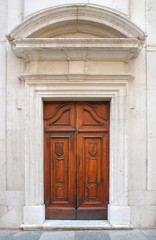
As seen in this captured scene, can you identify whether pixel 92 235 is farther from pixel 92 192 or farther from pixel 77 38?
pixel 77 38

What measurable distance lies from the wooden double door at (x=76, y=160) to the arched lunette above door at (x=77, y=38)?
104cm

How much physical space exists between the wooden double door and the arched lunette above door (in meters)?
1.04

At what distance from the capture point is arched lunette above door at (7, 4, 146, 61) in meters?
3.54

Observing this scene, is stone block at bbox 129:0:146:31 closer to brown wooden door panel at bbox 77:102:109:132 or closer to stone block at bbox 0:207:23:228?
brown wooden door panel at bbox 77:102:109:132

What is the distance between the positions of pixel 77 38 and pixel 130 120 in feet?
6.21

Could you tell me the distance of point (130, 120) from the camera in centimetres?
385

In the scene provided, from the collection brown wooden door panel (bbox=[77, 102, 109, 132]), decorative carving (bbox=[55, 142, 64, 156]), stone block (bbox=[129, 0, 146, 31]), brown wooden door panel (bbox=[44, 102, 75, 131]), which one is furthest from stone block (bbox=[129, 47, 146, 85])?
decorative carving (bbox=[55, 142, 64, 156])

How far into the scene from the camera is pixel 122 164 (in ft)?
12.4

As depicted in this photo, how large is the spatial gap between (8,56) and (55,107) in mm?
1410

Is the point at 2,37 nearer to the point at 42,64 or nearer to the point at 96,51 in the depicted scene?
the point at 42,64

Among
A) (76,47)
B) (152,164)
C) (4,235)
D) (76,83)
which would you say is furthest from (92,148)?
(4,235)

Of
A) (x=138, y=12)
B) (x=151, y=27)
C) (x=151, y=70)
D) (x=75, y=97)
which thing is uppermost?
(x=138, y=12)

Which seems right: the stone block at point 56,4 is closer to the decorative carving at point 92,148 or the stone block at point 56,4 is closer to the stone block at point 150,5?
the stone block at point 150,5

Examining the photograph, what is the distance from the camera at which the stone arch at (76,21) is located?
358 cm
